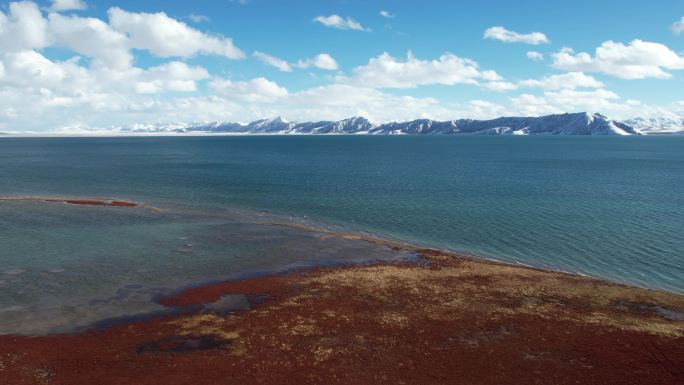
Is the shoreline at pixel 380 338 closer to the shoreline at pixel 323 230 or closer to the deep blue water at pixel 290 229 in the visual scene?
the shoreline at pixel 323 230

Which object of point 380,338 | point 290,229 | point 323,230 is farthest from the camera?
point 323,230

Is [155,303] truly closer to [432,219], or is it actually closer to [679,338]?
[679,338]

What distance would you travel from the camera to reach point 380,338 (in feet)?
108

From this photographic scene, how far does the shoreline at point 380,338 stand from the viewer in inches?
1119

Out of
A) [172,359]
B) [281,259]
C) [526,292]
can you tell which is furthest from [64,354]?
[526,292]

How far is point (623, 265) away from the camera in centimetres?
5338

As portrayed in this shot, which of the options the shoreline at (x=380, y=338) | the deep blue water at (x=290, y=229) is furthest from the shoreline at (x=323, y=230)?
the shoreline at (x=380, y=338)

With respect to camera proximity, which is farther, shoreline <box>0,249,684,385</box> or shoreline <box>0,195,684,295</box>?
shoreline <box>0,195,684,295</box>

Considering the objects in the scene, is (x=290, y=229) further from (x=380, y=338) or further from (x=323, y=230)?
(x=380, y=338)

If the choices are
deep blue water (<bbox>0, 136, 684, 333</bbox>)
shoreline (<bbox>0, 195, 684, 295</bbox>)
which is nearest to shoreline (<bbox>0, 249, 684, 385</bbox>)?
shoreline (<bbox>0, 195, 684, 295</bbox>)

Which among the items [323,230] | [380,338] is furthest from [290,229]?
[380,338]

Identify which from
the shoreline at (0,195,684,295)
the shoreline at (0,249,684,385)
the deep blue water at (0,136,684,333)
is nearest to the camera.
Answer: the shoreline at (0,249,684,385)

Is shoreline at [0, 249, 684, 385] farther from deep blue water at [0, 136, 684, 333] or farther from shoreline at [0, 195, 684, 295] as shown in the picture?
deep blue water at [0, 136, 684, 333]

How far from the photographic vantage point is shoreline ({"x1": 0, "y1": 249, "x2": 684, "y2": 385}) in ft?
93.2
